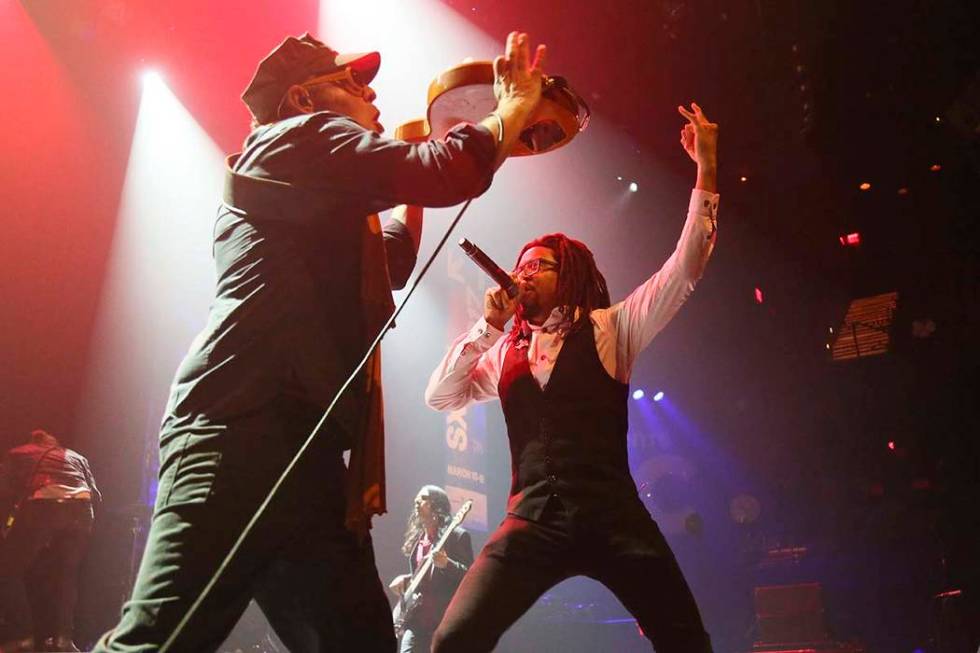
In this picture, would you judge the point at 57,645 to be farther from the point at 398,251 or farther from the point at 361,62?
the point at 361,62

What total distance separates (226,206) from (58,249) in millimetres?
10354

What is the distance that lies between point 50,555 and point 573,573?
622 cm

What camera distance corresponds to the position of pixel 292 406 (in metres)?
1.59

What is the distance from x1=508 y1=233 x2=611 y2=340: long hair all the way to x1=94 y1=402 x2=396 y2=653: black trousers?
168cm

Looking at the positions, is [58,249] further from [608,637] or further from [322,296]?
[322,296]

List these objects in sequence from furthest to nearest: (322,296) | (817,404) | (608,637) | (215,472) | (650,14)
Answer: (817,404), (608,637), (650,14), (322,296), (215,472)

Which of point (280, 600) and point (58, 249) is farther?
point (58, 249)

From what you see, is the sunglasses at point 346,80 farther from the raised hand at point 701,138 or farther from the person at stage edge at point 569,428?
the raised hand at point 701,138

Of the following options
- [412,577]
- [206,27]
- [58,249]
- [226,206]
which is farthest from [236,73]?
[226,206]

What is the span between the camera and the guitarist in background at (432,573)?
6.91 metres

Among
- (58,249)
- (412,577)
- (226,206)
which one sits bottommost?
(412,577)

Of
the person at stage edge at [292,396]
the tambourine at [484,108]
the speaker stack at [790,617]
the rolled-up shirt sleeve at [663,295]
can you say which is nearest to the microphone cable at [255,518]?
the person at stage edge at [292,396]

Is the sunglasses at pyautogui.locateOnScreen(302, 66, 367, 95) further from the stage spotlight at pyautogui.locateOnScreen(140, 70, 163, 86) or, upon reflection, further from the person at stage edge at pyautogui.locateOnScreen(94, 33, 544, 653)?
the stage spotlight at pyautogui.locateOnScreen(140, 70, 163, 86)

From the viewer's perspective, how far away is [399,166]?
5.34ft
